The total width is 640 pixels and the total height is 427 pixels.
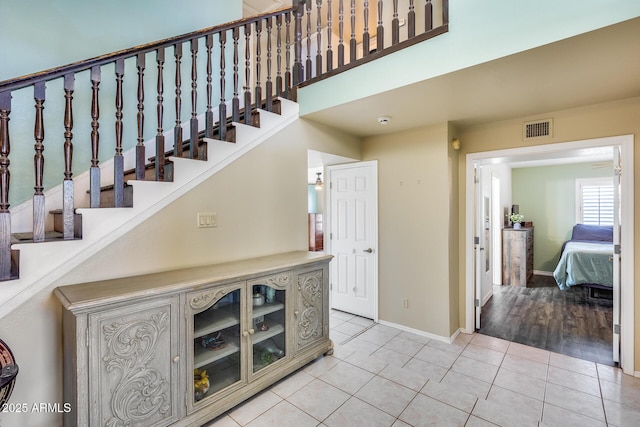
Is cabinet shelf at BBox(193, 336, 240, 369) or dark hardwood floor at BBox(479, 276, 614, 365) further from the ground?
cabinet shelf at BBox(193, 336, 240, 369)

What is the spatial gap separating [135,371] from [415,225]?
2859mm

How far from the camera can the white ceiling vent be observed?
2908 millimetres

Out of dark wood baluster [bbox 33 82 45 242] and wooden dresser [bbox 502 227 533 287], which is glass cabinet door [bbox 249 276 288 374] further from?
wooden dresser [bbox 502 227 533 287]

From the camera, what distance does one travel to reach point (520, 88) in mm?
2293

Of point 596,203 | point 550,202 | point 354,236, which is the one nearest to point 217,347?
point 354,236

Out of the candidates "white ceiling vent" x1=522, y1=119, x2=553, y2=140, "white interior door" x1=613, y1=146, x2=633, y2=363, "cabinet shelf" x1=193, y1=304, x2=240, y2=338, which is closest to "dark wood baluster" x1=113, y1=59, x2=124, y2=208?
"cabinet shelf" x1=193, y1=304, x2=240, y2=338

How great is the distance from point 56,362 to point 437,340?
326 centimetres

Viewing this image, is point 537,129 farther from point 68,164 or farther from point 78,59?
point 78,59

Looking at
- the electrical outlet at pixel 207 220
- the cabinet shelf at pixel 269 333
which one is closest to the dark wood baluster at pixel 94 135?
the electrical outlet at pixel 207 220

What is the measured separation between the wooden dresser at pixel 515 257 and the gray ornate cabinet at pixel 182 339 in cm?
461

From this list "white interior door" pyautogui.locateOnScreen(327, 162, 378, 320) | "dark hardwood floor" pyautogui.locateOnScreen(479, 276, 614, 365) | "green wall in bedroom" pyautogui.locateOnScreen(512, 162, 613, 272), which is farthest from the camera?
"green wall in bedroom" pyautogui.locateOnScreen(512, 162, 613, 272)

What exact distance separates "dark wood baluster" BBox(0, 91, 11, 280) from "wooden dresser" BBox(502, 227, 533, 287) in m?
6.50

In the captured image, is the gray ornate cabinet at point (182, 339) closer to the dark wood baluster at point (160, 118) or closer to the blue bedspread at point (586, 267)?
the dark wood baluster at point (160, 118)

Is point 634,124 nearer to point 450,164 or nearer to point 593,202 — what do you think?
point 450,164
